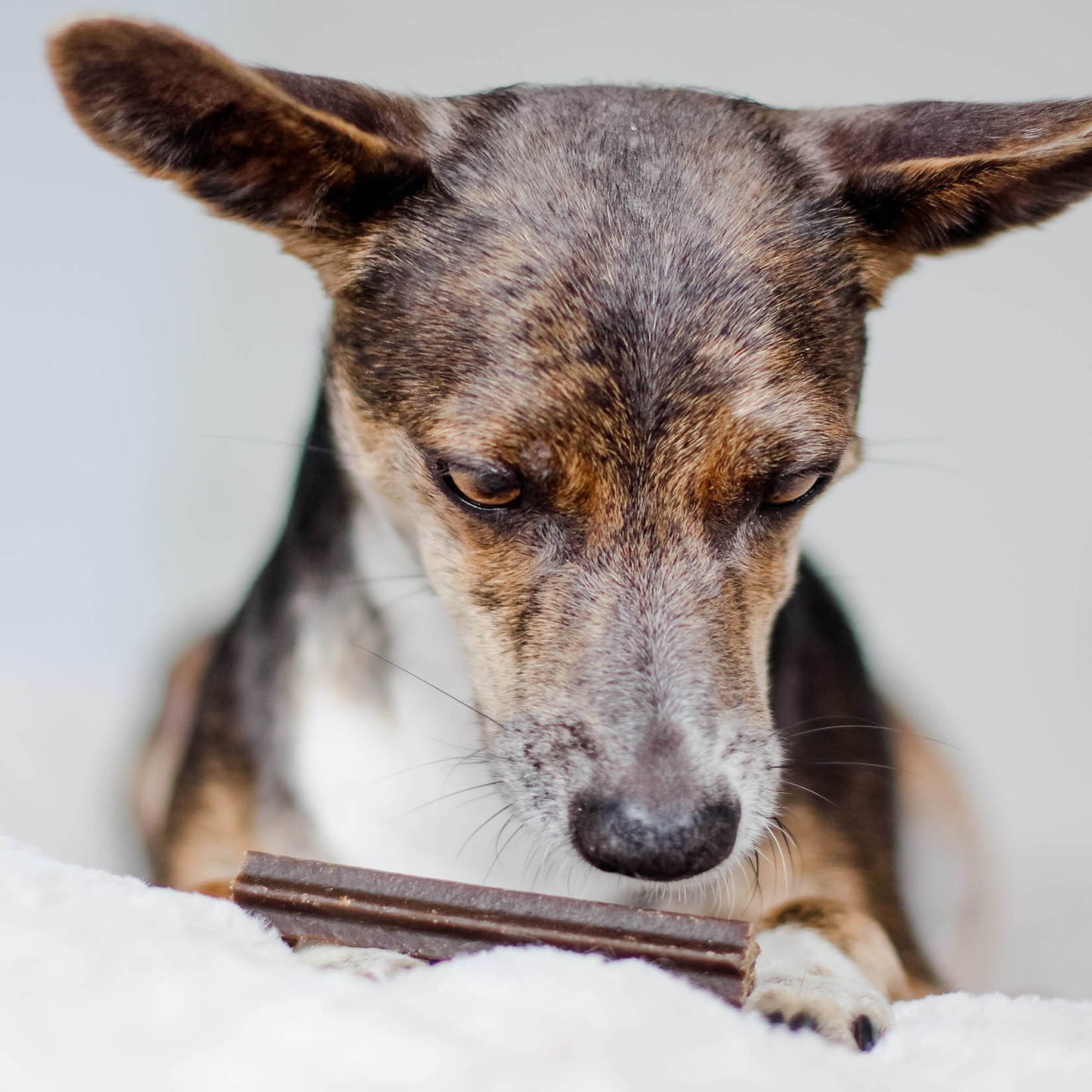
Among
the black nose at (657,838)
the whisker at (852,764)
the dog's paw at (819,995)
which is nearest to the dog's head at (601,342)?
the black nose at (657,838)

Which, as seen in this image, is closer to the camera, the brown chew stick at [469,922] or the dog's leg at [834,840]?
the brown chew stick at [469,922]

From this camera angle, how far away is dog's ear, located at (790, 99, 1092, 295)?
71.6 inches

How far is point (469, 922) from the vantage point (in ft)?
4.37

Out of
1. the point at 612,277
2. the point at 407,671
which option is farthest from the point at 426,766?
the point at 612,277

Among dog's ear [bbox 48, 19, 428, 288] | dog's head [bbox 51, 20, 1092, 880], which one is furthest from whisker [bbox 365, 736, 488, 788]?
dog's ear [bbox 48, 19, 428, 288]

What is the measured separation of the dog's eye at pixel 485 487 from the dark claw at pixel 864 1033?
89cm

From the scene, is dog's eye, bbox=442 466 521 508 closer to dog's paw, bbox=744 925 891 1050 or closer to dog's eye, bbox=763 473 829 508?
dog's eye, bbox=763 473 829 508

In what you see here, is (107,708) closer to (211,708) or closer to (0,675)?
(0,675)

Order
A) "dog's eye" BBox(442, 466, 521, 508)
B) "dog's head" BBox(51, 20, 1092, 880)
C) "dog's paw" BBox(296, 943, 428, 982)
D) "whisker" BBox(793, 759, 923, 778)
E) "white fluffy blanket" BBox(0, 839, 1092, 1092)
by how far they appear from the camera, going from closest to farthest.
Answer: "white fluffy blanket" BBox(0, 839, 1092, 1092), "dog's paw" BBox(296, 943, 428, 982), "dog's head" BBox(51, 20, 1092, 880), "dog's eye" BBox(442, 466, 521, 508), "whisker" BBox(793, 759, 923, 778)

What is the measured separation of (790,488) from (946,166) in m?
0.55

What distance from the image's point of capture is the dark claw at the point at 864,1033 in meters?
1.60

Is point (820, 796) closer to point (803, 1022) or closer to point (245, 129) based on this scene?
point (803, 1022)


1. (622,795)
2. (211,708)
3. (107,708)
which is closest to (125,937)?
(622,795)

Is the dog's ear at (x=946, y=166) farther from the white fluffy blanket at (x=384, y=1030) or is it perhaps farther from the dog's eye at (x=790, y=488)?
the white fluffy blanket at (x=384, y=1030)
